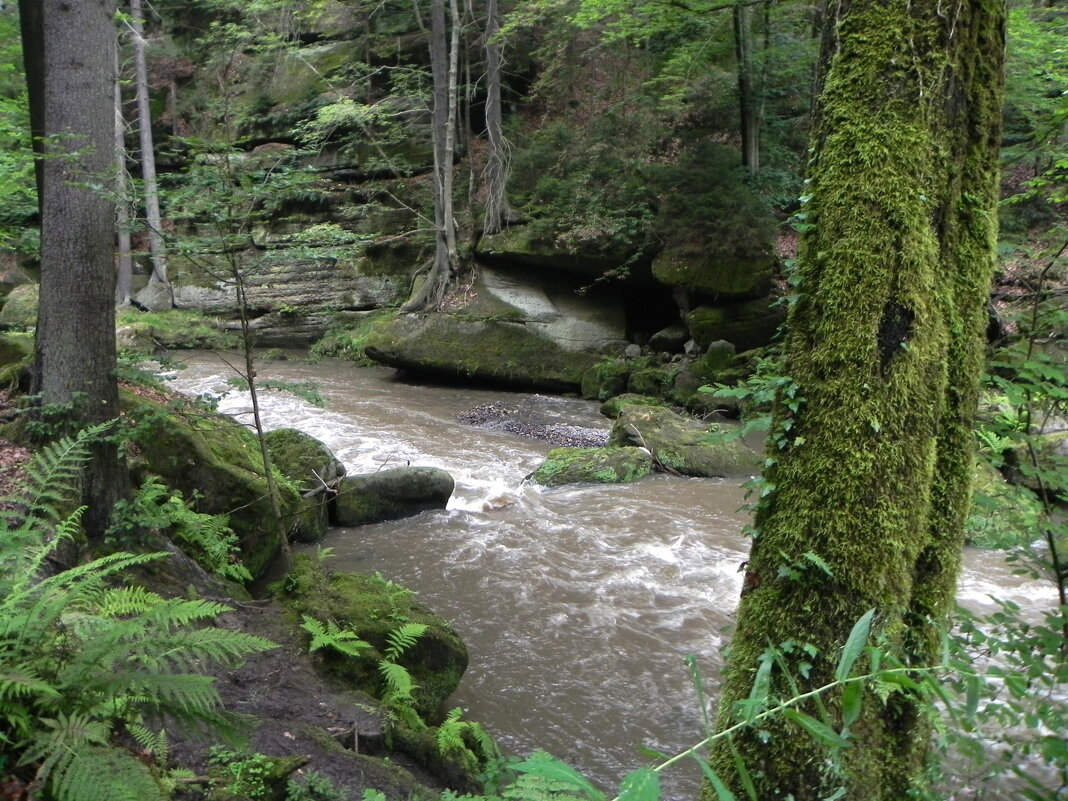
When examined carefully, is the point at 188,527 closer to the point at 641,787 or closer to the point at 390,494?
the point at 390,494

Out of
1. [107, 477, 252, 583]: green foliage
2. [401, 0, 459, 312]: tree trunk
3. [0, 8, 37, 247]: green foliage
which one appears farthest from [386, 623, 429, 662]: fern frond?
[401, 0, 459, 312]: tree trunk

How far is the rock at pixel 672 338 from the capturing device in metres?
16.9

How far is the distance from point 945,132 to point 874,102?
0.85 ft

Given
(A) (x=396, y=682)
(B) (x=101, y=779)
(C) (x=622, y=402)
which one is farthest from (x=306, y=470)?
(C) (x=622, y=402)

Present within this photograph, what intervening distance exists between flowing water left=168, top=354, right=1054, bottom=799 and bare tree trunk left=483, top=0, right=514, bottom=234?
7375mm

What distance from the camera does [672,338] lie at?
1695 cm

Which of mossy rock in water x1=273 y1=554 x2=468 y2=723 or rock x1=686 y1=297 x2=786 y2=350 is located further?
rock x1=686 y1=297 x2=786 y2=350

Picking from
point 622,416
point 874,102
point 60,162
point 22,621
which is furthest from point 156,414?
point 622,416

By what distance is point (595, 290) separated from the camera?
60.8 ft

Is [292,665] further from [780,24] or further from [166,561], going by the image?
[780,24]

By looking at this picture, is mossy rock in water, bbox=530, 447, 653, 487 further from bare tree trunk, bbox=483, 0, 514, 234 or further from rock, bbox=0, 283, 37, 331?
rock, bbox=0, 283, 37, 331

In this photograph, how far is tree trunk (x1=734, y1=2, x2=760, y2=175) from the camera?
1636 centimetres

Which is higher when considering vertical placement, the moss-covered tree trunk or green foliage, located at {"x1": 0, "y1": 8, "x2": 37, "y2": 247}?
green foliage, located at {"x1": 0, "y1": 8, "x2": 37, "y2": 247}

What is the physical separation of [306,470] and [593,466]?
424 cm
